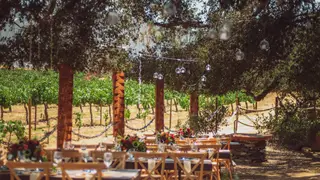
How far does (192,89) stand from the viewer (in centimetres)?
1969

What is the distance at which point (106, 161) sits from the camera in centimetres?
587

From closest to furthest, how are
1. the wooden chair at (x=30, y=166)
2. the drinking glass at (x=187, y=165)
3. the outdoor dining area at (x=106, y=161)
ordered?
the wooden chair at (x=30, y=166)
the outdoor dining area at (x=106, y=161)
the drinking glass at (x=187, y=165)

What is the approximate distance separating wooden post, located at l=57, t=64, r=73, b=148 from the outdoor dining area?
10.1ft

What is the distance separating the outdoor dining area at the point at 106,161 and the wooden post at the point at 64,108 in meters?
3.07

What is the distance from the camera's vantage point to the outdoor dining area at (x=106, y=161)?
18.1 feet

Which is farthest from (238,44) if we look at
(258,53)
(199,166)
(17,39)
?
(199,166)

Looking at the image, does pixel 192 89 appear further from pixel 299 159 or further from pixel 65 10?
pixel 65 10

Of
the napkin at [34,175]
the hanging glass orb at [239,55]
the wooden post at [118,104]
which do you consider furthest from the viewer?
the wooden post at [118,104]

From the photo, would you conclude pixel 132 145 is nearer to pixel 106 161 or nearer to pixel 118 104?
pixel 106 161

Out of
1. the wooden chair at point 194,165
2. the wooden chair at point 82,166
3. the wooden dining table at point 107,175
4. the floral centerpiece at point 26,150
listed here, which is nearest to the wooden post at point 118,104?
the wooden chair at point 194,165

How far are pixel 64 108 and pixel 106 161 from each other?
6.58 metres

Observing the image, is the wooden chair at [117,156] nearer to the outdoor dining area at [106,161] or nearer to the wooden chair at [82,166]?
the outdoor dining area at [106,161]

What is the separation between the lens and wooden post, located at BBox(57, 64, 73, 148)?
12.0 m

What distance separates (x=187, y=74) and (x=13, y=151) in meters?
14.1
